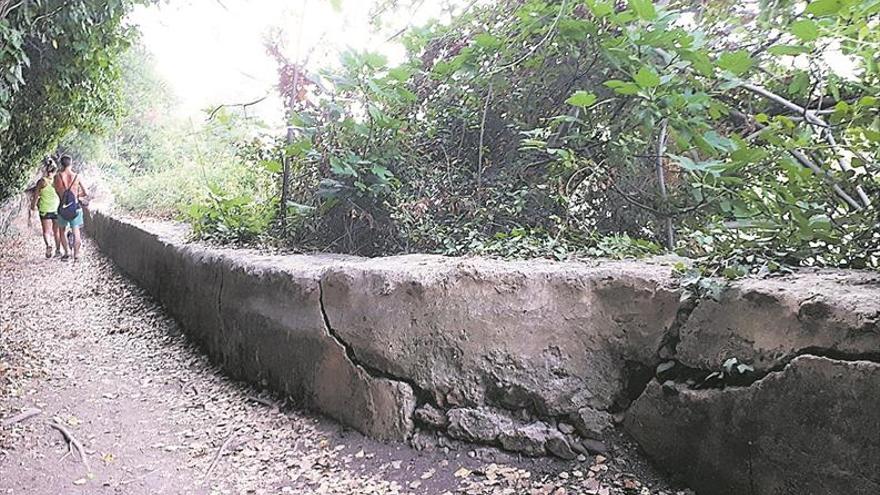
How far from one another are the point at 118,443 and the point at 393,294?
1.72 metres

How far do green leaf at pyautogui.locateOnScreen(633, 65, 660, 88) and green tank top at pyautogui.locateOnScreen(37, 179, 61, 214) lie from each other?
9.24 metres

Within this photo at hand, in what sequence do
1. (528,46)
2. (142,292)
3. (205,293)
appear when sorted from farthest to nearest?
(142,292) < (205,293) < (528,46)

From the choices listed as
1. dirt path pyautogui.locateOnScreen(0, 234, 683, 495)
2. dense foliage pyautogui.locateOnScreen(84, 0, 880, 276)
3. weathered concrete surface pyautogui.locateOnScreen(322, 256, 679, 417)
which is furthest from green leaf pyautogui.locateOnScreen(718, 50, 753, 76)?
dirt path pyautogui.locateOnScreen(0, 234, 683, 495)

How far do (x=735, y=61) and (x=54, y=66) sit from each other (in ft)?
20.1

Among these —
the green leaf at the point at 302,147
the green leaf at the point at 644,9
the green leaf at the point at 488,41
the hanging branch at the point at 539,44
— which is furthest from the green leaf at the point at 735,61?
the green leaf at the point at 302,147

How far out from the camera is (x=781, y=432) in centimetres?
190

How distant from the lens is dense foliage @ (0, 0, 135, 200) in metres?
4.73

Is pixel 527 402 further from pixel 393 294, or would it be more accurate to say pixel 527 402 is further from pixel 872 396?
pixel 872 396

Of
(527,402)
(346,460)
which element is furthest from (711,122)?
(346,460)

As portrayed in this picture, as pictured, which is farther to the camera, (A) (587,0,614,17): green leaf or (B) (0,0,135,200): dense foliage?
(B) (0,0,135,200): dense foliage

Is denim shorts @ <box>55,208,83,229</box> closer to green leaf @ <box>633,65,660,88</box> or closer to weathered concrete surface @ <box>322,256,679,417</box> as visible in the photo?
weathered concrete surface @ <box>322,256,679,417</box>

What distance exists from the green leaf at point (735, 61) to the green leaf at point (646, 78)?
29 centimetres

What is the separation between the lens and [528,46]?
3.64 m

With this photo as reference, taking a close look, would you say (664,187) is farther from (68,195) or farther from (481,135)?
(68,195)
